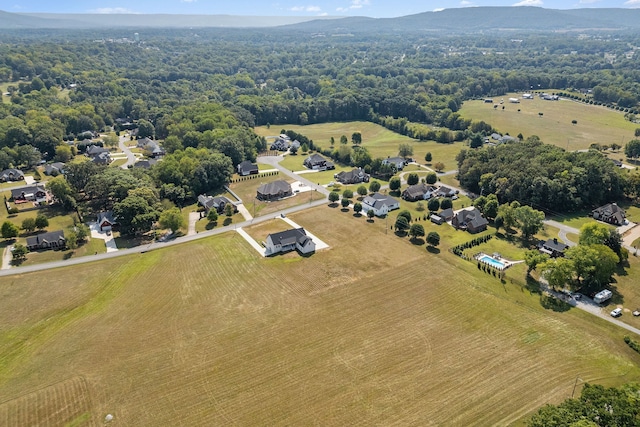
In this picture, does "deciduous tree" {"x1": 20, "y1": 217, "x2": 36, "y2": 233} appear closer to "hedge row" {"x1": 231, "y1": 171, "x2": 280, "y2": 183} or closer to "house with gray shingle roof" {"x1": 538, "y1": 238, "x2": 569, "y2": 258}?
"hedge row" {"x1": 231, "y1": 171, "x2": 280, "y2": 183}

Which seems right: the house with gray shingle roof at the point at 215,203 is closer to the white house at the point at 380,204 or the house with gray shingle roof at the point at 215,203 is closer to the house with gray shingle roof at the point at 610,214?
the white house at the point at 380,204

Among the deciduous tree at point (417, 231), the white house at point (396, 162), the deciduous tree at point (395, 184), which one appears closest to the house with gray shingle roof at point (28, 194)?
the deciduous tree at point (395, 184)

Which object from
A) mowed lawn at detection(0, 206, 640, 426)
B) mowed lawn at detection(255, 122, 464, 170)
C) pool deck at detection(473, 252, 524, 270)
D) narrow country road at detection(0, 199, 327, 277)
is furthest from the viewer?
mowed lawn at detection(255, 122, 464, 170)

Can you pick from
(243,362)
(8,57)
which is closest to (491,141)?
(243,362)

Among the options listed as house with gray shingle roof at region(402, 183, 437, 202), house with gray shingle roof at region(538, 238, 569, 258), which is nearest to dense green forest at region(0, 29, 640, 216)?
house with gray shingle roof at region(402, 183, 437, 202)

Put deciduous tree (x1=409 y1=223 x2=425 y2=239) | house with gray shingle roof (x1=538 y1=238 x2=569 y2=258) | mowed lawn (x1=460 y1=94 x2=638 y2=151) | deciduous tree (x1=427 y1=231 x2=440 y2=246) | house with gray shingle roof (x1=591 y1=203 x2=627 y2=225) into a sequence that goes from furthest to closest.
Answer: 1. mowed lawn (x1=460 y1=94 x2=638 y2=151)
2. house with gray shingle roof (x1=591 y1=203 x2=627 y2=225)
3. deciduous tree (x1=409 y1=223 x2=425 y2=239)
4. deciduous tree (x1=427 y1=231 x2=440 y2=246)
5. house with gray shingle roof (x1=538 y1=238 x2=569 y2=258)

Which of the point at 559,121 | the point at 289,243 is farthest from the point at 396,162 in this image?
the point at 559,121

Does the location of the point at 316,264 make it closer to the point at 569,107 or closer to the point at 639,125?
the point at 639,125
